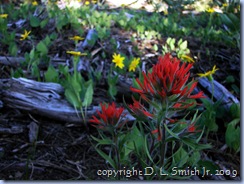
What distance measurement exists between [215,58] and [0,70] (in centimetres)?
120

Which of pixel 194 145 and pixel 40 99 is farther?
pixel 40 99

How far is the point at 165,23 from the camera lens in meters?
2.79

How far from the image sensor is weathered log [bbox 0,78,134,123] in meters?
1.37

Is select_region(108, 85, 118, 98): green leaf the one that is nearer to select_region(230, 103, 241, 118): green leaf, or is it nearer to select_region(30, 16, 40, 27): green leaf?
select_region(230, 103, 241, 118): green leaf

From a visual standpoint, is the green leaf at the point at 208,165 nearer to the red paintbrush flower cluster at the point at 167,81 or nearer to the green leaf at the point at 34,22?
the red paintbrush flower cluster at the point at 167,81

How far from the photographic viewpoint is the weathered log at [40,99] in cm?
137

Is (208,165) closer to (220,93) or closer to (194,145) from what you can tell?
(194,145)

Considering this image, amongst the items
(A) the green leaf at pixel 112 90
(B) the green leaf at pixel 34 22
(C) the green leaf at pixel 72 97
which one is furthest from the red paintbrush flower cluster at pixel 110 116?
(B) the green leaf at pixel 34 22

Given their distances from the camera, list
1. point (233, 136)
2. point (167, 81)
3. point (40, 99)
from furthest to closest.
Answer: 1. point (40, 99)
2. point (233, 136)
3. point (167, 81)

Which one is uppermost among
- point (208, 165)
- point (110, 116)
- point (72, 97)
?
point (110, 116)

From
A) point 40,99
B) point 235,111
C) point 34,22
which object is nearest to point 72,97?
point 40,99

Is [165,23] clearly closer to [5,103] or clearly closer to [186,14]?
[186,14]

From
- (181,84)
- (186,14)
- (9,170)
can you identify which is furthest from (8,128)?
(186,14)

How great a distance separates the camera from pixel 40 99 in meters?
1.42
